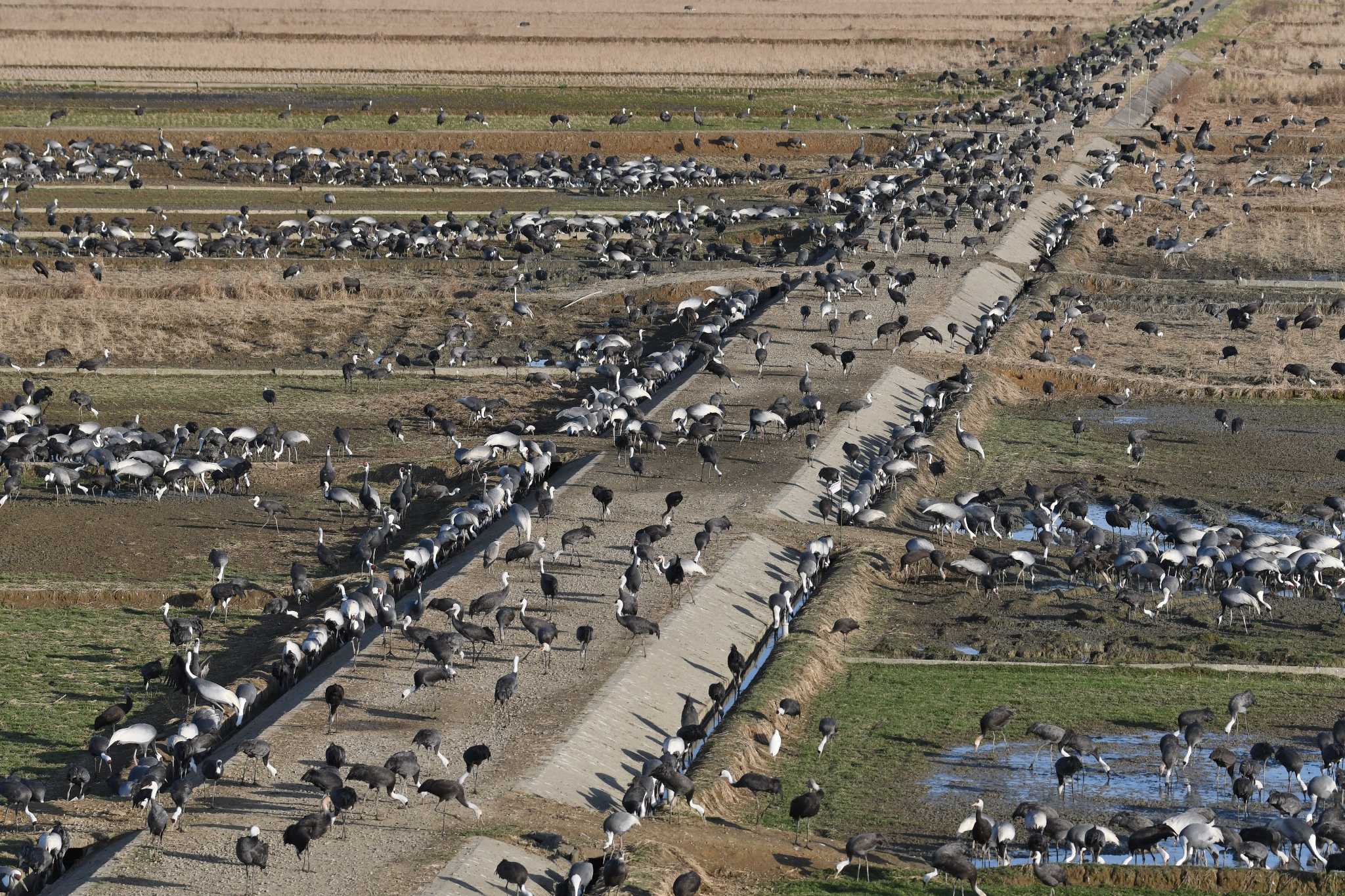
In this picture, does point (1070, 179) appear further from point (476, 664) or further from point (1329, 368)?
point (476, 664)

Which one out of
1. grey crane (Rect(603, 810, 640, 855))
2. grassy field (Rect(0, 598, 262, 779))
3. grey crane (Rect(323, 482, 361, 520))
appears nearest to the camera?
grey crane (Rect(603, 810, 640, 855))

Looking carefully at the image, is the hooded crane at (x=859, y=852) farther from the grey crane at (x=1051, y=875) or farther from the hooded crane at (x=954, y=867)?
the grey crane at (x=1051, y=875)

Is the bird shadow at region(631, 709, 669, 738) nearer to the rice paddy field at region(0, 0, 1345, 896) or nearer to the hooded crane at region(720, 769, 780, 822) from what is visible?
the rice paddy field at region(0, 0, 1345, 896)

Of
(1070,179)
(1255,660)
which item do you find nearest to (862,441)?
(1255,660)

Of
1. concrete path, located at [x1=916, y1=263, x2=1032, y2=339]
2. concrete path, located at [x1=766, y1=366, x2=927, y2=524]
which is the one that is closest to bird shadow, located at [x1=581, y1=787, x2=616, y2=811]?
concrete path, located at [x1=766, y1=366, x2=927, y2=524]

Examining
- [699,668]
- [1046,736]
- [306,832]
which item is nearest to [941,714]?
[1046,736]

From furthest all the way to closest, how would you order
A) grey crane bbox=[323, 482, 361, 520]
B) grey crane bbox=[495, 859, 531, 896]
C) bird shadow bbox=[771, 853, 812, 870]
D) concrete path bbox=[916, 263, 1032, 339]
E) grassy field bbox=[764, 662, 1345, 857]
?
concrete path bbox=[916, 263, 1032, 339] < grey crane bbox=[323, 482, 361, 520] < grassy field bbox=[764, 662, 1345, 857] < bird shadow bbox=[771, 853, 812, 870] < grey crane bbox=[495, 859, 531, 896]

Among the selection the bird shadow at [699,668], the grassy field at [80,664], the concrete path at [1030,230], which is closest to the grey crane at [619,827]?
the bird shadow at [699,668]
